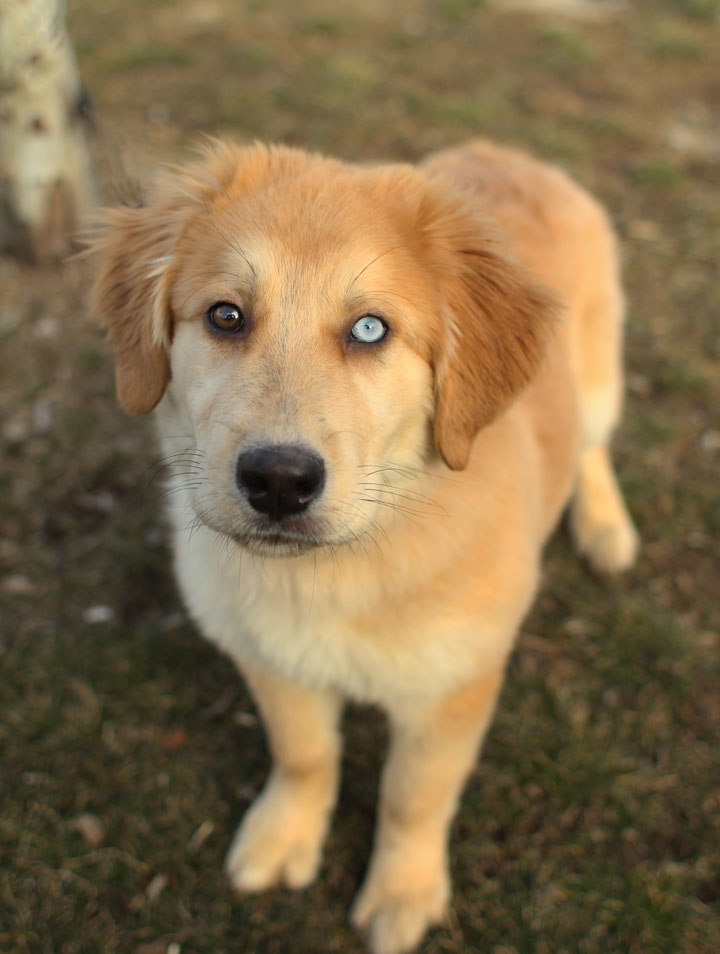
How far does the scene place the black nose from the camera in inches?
63.7

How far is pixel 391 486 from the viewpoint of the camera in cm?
201

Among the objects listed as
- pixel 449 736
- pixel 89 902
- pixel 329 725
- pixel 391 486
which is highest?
pixel 391 486

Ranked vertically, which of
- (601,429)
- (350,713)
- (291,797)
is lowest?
(350,713)

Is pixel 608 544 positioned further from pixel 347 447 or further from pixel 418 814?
pixel 347 447

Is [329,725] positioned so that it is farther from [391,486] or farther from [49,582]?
[49,582]

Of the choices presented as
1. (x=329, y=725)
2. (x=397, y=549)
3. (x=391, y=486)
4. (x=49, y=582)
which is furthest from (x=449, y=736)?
(x=49, y=582)

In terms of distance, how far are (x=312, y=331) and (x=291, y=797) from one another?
5.07 feet

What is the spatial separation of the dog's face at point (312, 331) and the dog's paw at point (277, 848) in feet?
3.93

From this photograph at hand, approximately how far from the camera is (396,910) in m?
2.40

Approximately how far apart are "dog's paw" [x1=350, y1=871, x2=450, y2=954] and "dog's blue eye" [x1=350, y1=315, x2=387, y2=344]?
63.3 inches

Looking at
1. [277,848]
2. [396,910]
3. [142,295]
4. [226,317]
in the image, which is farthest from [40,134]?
[396,910]

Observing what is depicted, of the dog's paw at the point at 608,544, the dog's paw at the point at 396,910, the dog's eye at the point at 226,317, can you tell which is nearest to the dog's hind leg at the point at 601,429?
the dog's paw at the point at 608,544

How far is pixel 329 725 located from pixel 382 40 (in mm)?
6400

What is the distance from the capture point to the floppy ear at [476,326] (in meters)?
1.99
